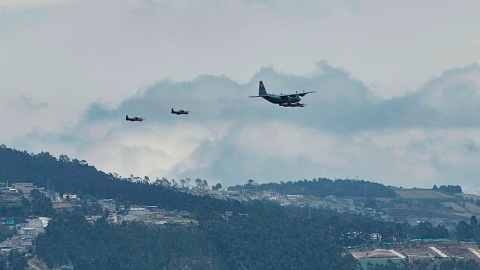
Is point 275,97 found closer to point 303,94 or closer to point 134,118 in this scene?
point 303,94

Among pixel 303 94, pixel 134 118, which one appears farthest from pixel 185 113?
pixel 303 94

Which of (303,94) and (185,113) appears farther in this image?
(303,94)

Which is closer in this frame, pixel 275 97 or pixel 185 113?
pixel 185 113

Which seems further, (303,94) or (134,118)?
(303,94)

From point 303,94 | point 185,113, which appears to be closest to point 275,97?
point 303,94

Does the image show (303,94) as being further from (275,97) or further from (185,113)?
(185,113)

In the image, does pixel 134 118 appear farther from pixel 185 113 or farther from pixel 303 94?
pixel 303 94
